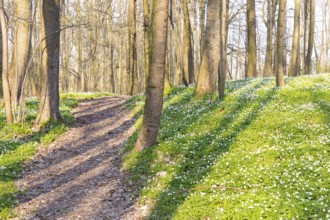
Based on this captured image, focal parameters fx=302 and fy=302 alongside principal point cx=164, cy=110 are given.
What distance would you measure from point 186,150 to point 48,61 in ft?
28.7

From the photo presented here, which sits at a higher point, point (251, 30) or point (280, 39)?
point (251, 30)

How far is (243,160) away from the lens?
29.8ft

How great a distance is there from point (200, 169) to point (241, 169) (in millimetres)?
1340

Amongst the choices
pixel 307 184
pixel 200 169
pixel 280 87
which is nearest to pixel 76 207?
pixel 200 169

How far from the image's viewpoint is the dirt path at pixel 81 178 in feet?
26.7

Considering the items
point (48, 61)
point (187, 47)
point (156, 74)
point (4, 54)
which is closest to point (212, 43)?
point (187, 47)

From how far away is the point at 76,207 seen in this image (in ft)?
27.4

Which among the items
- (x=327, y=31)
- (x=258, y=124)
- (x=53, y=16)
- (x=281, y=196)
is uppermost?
(x=327, y=31)

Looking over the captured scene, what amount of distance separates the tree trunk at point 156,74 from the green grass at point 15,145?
444 cm

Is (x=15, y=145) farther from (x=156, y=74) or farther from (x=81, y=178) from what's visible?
(x=156, y=74)

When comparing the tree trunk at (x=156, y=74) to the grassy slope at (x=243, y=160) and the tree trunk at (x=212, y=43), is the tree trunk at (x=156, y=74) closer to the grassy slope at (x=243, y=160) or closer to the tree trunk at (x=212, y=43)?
the grassy slope at (x=243, y=160)

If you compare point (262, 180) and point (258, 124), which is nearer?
point (262, 180)

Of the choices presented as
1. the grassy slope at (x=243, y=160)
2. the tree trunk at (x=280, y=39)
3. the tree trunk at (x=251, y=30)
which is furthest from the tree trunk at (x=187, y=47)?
the grassy slope at (x=243, y=160)

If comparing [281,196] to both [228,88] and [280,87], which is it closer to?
[280,87]
